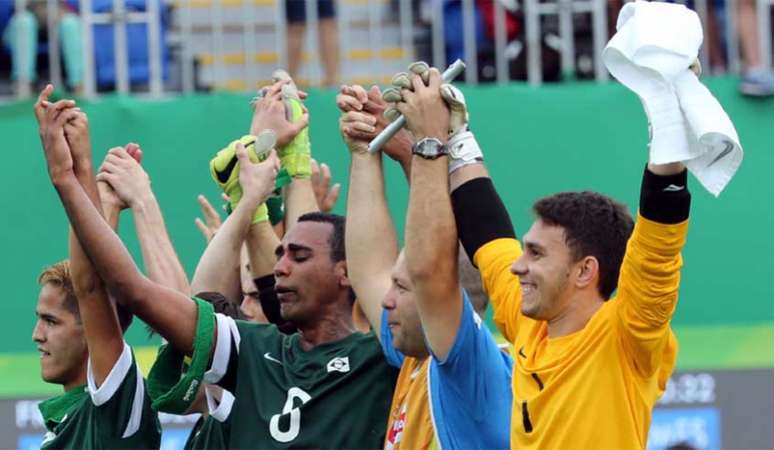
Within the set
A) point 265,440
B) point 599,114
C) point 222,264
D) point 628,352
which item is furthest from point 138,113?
point 628,352

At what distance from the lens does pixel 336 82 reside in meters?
10.1

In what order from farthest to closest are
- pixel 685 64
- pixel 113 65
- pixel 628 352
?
1. pixel 113 65
2. pixel 628 352
3. pixel 685 64

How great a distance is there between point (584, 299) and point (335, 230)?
53.1 inches

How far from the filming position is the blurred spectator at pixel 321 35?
33.3ft

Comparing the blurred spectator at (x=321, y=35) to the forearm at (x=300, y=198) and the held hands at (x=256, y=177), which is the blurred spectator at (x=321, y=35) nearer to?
the forearm at (x=300, y=198)

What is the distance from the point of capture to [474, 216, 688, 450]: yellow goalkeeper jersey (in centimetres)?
372

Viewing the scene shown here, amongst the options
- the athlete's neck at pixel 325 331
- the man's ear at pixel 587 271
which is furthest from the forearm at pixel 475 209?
the athlete's neck at pixel 325 331

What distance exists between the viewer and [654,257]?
3684 millimetres

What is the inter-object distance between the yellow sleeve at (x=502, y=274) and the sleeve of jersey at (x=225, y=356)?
0.88 m

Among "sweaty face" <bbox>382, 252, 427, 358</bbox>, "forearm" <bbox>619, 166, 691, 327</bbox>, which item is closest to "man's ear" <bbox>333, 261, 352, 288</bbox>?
"sweaty face" <bbox>382, 252, 427, 358</bbox>

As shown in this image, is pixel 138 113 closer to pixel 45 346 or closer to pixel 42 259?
pixel 42 259

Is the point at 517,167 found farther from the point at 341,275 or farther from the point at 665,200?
the point at 665,200

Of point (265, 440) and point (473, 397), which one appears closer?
point (473, 397)

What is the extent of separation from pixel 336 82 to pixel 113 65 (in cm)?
139
